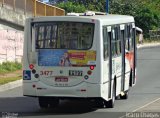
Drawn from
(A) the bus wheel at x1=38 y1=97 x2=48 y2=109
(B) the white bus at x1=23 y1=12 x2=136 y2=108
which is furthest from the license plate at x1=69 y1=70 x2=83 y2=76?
(A) the bus wheel at x1=38 y1=97 x2=48 y2=109

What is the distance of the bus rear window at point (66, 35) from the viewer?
16.9 metres

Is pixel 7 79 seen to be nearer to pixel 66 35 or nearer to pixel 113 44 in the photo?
pixel 113 44

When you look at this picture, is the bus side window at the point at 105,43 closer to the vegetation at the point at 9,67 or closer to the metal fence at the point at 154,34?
the vegetation at the point at 9,67

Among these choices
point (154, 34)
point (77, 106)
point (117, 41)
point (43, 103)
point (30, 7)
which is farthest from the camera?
point (154, 34)

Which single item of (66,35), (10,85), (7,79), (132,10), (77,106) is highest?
(132,10)

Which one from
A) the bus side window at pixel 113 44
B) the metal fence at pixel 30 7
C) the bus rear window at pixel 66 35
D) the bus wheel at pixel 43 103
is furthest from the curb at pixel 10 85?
the metal fence at pixel 30 7

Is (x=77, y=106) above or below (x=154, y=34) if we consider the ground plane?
A: below

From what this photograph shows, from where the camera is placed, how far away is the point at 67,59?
1683 cm

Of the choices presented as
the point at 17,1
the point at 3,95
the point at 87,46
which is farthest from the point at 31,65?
the point at 17,1

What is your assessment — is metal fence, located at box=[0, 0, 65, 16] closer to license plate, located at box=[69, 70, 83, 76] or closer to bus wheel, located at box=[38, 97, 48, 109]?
bus wheel, located at box=[38, 97, 48, 109]

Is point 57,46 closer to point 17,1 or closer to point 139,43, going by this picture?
point 17,1

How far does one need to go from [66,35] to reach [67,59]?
686mm

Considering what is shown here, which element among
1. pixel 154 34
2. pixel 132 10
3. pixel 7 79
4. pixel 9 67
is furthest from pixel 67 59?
pixel 132 10

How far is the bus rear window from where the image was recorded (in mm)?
16922
